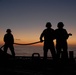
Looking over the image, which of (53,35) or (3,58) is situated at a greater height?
(53,35)

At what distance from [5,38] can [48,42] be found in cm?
401

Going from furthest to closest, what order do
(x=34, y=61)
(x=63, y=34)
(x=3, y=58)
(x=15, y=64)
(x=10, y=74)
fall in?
(x=3, y=58)
(x=15, y=64)
(x=34, y=61)
(x=63, y=34)
(x=10, y=74)

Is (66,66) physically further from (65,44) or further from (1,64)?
(1,64)

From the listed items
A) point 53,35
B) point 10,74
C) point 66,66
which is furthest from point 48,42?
point 10,74

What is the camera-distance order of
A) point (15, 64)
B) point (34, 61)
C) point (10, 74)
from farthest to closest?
point (15, 64) → point (34, 61) → point (10, 74)

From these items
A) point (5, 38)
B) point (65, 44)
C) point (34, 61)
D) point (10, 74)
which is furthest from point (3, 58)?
point (65, 44)

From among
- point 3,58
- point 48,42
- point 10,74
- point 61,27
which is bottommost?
point 10,74

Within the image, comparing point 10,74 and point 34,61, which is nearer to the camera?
point 10,74

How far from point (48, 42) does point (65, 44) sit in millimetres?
871

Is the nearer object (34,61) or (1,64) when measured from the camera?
(34,61)

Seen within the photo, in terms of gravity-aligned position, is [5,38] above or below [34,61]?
above

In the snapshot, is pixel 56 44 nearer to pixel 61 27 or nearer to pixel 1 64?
pixel 61 27

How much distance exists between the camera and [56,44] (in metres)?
9.90

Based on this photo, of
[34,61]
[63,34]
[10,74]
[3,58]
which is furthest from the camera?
[3,58]
